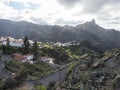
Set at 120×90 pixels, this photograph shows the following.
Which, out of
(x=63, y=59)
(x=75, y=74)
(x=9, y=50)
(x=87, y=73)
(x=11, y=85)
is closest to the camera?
(x=11, y=85)

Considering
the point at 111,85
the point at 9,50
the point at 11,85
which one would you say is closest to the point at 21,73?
the point at 11,85

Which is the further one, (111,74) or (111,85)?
(111,74)

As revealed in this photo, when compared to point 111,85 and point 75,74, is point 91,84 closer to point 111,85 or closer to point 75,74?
point 111,85

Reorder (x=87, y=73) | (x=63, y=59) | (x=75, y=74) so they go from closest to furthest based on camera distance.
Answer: (x=87, y=73) < (x=75, y=74) < (x=63, y=59)

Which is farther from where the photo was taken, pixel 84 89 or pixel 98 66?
pixel 98 66

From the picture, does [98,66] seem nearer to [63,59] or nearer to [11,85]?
[11,85]

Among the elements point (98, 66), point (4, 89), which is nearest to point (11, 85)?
point (4, 89)

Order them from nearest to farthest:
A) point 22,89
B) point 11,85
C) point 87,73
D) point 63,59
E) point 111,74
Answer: point 22,89 → point 11,85 → point 111,74 → point 87,73 → point 63,59

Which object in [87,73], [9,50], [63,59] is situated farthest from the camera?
[63,59]

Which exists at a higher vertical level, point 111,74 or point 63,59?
point 111,74
